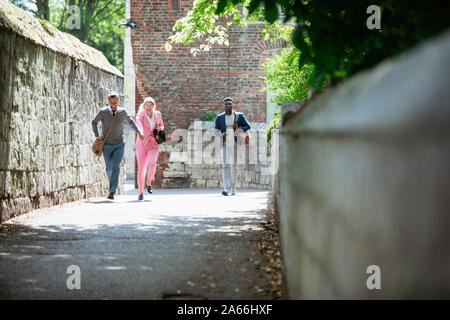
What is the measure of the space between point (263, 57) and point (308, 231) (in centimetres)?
1696

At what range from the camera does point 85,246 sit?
566 centimetres

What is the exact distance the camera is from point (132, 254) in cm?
529

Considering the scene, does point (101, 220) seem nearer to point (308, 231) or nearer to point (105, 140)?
point (105, 140)

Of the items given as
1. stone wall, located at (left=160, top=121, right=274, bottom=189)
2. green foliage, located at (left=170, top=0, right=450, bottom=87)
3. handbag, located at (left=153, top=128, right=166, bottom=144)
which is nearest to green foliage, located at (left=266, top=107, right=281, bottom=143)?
handbag, located at (left=153, top=128, right=166, bottom=144)

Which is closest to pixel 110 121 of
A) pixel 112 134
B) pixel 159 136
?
pixel 112 134

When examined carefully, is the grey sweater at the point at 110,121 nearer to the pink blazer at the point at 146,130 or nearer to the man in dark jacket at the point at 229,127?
the pink blazer at the point at 146,130

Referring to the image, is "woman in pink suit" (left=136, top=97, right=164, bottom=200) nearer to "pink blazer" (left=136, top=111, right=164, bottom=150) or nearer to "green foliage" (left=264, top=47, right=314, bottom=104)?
"pink blazer" (left=136, top=111, right=164, bottom=150)

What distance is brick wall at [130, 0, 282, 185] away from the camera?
1912 cm

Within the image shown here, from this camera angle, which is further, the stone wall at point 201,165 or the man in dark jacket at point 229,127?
the stone wall at point 201,165

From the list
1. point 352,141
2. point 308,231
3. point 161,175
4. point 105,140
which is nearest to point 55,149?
point 105,140

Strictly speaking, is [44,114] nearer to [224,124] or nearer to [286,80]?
[224,124]

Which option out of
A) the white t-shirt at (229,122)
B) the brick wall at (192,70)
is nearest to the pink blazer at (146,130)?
the white t-shirt at (229,122)

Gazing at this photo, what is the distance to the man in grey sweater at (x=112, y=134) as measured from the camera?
10.3 meters

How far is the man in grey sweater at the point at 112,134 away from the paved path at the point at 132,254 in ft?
5.71
